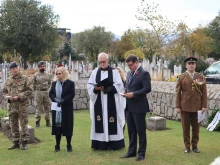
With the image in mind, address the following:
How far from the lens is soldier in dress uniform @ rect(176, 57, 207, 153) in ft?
21.4

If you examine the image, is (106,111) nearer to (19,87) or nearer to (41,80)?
(19,87)

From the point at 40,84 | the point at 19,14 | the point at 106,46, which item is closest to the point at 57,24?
the point at 19,14

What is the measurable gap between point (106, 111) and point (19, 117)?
1.81 meters

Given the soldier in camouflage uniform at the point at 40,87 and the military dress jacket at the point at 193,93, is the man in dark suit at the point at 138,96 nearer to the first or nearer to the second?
the military dress jacket at the point at 193,93

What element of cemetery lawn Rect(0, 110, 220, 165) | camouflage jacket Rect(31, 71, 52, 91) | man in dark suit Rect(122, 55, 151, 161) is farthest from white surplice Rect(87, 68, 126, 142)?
camouflage jacket Rect(31, 71, 52, 91)

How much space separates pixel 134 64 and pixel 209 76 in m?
9.13

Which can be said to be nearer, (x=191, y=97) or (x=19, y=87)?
(x=191, y=97)

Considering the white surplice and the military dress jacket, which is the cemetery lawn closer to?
the white surplice

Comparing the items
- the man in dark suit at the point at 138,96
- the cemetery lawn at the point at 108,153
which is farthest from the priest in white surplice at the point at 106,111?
the man in dark suit at the point at 138,96

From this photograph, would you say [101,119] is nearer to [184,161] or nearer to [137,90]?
[137,90]

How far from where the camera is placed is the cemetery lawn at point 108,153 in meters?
6.17

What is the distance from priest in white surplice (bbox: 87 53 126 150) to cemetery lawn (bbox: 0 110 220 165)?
24cm

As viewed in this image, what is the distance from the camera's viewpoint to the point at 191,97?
6539 mm

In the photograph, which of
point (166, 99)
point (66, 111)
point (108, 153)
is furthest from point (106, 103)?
point (166, 99)
